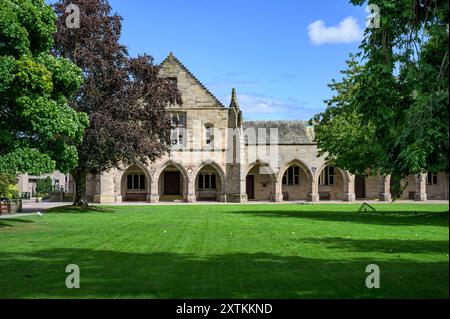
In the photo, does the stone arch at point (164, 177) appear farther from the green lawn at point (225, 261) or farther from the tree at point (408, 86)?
the tree at point (408, 86)

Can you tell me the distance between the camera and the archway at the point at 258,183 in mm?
56375

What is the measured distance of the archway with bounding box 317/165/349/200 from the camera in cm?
5744

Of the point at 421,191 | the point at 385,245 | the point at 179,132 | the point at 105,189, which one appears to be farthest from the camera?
the point at 421,191

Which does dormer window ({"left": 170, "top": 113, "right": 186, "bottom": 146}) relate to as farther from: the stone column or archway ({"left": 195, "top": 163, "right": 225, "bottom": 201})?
archway ({"left": 195, "top": 163, "right": 225, "bottom": 201})

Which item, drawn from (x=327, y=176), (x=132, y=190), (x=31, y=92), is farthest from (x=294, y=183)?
(x=31, y=92)

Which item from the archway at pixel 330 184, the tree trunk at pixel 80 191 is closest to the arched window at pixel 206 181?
the archway at pixel 330 184

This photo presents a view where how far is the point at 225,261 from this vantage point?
1235 centimetres

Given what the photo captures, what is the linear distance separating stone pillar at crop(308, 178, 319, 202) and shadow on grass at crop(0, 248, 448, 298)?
135 feet

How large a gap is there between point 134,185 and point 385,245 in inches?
1588

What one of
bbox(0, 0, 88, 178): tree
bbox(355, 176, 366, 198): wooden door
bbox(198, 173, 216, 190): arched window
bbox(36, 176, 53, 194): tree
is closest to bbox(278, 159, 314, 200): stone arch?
bbox(355, 176, 366, 198): wooden door

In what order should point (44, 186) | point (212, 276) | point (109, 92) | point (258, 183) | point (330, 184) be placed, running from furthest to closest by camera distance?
1. point (44, 186)
2. point (330, 184)
3. point (258, 183)
4. point (109, 92)
5. point (212, 276)

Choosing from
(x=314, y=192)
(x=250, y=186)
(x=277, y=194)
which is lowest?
(x=277, y=194)

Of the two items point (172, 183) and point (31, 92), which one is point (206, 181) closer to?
point (172, 183)

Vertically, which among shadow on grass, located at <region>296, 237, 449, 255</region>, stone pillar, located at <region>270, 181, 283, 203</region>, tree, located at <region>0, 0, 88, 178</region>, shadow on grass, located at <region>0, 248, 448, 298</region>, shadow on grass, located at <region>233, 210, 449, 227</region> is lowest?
shadow on grass, located at <region>0, 248, 448, 298</region>
